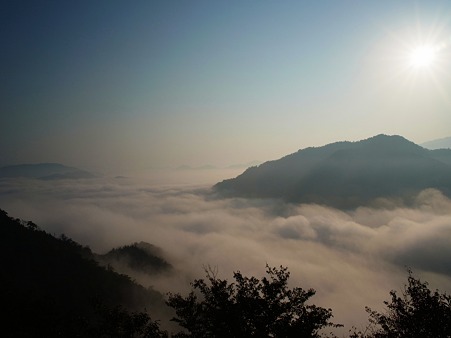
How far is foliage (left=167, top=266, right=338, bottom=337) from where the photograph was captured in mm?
20031

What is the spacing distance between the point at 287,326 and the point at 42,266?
12250 centimetres

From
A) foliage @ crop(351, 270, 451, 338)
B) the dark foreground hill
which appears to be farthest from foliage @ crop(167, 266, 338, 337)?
the dark foreground hill

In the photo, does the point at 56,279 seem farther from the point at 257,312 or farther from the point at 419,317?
the point at 419,317

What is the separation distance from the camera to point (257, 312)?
20.7 metres

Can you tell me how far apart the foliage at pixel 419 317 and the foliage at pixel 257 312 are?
5.60 meters

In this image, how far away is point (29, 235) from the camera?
4916 inches

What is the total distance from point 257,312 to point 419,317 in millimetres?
12041

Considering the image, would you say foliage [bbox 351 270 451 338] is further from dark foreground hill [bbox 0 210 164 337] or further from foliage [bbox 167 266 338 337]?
dark foreground hill [bbox 0 210 164 337]

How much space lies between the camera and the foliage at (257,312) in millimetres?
20031

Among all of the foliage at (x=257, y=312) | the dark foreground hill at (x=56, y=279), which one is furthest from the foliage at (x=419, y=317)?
the dark foreground hill at (x=56, y=279)

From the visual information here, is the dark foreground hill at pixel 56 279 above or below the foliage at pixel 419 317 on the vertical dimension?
below

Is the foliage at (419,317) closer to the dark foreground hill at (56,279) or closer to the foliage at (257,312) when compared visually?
the foliage at (257,312)

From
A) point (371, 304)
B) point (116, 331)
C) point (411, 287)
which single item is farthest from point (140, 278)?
point (411, 287)

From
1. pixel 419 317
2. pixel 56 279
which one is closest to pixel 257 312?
pixel 419 317
